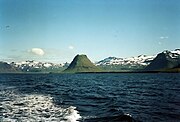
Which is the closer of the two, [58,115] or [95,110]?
[58,115]

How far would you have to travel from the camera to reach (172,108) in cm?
3838

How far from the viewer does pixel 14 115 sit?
102ft

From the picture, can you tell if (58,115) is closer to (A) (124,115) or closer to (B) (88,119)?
(B) (88,119)

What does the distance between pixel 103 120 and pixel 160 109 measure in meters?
11.8

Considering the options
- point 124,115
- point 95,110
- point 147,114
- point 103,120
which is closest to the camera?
point 103,120

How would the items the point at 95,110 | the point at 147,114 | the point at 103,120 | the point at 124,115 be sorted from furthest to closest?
1. the point at 95,110
2. the point at 147,114
3. the point at 124,115
4. the point at 103,120

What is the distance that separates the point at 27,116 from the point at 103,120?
28.6 ft

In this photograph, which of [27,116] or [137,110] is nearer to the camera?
[27,116]

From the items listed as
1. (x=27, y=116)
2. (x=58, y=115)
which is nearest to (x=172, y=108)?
(x=58, y=115)

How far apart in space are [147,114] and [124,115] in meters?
3.78

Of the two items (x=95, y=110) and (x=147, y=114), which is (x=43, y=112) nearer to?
(x=95, y=110)

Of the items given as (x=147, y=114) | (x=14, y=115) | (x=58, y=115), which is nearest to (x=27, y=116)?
(x=14, y=115)

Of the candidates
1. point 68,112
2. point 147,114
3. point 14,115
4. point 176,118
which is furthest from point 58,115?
point 176,118

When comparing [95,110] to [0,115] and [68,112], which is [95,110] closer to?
[68,112]
